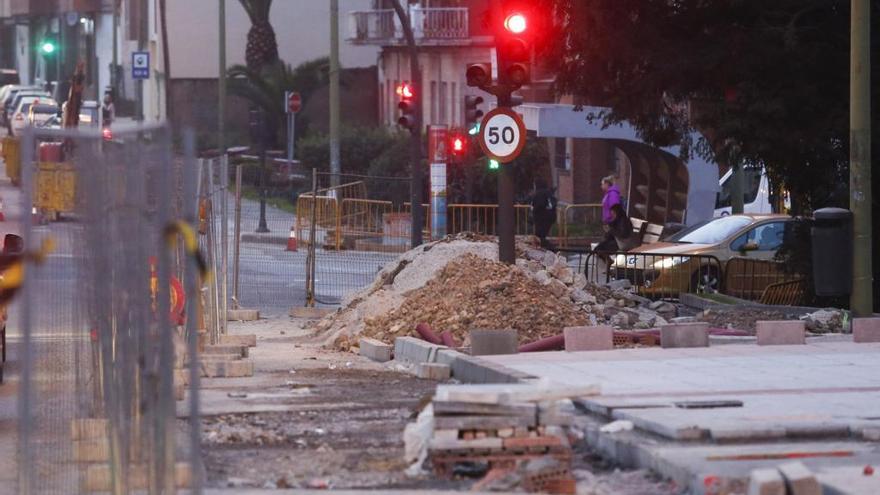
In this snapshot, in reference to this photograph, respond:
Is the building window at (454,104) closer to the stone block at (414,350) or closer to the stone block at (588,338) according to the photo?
the stone block at (414,350)

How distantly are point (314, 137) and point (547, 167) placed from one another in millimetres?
Result: 10816

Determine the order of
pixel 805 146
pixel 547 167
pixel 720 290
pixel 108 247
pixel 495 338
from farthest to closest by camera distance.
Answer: pixel 547 167
pixel 720 290
pixel 805 146
pixel 495 338
pixel 108 247

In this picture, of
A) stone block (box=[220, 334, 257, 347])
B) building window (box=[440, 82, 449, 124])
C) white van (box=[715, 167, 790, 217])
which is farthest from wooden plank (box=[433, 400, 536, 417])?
building window (box=[440, 82, 449, 124])

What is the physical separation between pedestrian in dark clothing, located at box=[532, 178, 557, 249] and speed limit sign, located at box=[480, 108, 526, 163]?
16.6m

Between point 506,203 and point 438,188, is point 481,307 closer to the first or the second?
point 506,203

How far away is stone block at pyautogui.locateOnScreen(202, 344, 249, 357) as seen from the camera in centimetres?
1578

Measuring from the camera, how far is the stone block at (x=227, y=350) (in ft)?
51.8

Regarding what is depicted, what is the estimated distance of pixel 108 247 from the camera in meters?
7.89

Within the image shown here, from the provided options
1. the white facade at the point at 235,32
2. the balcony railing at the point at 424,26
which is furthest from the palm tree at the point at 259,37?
the balcony railing at the point at 424,26

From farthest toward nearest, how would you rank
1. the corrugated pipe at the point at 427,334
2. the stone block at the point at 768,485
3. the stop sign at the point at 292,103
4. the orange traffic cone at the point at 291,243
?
the stop sign at the point at 292,103 < the orange traffic cone at the point at 291,243 < the corrugated pipe at the point at 427,334 < the stone block at the point at 768,485

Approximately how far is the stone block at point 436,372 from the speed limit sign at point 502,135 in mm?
3743

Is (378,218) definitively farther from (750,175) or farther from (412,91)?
(750,175)

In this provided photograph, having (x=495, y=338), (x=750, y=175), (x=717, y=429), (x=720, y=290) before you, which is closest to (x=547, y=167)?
(x=750, y=175)

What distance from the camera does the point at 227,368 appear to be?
14.8m
